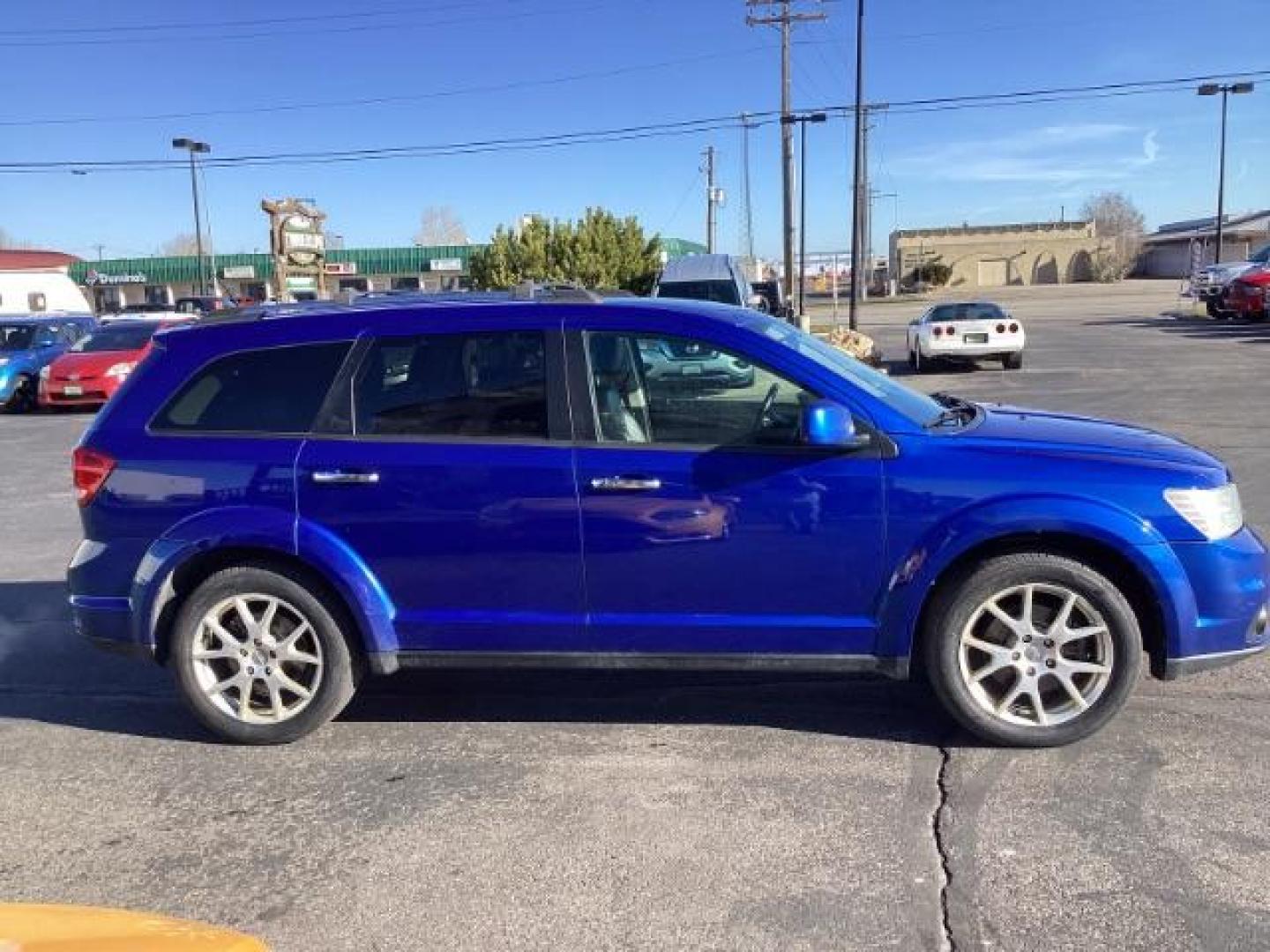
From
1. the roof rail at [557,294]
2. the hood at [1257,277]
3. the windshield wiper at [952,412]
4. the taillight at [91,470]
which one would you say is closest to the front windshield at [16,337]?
the taillight at [91,470]

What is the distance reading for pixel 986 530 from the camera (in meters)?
3.88

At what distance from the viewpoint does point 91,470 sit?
438cm

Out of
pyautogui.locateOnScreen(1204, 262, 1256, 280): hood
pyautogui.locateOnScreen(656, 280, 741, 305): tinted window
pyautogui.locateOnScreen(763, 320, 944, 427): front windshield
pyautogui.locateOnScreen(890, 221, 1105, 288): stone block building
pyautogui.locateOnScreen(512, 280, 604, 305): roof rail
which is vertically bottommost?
pyautogui.locateOnScreen(763, 320, 944, 427): front windshield

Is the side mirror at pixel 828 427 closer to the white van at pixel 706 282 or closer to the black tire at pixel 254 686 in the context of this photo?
the black tire at pixel 254 686

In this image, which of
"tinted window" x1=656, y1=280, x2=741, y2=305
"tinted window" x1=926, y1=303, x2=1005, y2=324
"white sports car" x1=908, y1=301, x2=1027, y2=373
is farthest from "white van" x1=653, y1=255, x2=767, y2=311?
Answer: "tinted window" x1=926, y1=303, x2=1005, y2=324

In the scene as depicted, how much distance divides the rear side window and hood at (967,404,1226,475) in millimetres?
2566

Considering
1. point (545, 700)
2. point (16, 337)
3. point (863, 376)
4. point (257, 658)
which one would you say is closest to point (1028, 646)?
point (863, 376)

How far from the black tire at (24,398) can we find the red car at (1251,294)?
1134 inches

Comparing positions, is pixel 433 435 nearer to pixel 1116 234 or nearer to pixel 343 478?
pixel 343 478

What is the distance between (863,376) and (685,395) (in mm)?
756

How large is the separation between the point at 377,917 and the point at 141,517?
6.64ft

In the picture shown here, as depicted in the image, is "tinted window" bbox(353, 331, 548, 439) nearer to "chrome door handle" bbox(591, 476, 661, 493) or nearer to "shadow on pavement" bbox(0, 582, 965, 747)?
"chrome door handle" bbox(591, 476, 661, 493)

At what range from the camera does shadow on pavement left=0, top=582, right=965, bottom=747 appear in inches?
178

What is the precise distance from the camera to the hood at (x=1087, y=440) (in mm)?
4023
